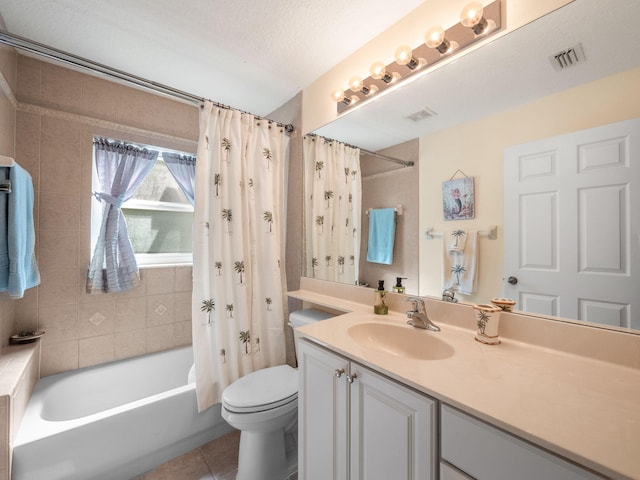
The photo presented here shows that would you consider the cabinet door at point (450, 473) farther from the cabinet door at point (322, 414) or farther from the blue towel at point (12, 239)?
the blue towel at point (12, 239)

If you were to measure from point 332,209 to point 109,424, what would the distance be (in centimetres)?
168

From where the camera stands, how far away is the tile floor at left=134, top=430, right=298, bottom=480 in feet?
4.66

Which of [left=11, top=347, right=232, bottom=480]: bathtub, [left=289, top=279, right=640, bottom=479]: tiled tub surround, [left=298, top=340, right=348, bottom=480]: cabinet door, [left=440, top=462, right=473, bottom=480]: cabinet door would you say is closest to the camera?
[left=289, top=279, right=640, bottom=479]: tiled tub surround

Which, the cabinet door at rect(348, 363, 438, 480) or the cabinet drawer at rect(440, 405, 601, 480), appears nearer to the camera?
the cabinet drawer at rect(440, 405, 601, 480)

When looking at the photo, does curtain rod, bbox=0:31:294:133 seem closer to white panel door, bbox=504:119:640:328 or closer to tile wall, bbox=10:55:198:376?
tile wall, bbox=10:55:198:376

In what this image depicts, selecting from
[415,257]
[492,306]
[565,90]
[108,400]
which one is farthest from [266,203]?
[108,400]

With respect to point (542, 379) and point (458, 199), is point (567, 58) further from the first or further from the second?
point (542, 379)

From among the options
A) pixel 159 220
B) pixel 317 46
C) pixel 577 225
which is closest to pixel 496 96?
pixel 577 225

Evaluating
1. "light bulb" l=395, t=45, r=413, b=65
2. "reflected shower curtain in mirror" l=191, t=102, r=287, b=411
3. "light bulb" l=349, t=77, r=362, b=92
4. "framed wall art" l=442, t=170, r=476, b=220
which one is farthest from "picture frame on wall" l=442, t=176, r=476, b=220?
"reflected shower curtain in mirror" l=191, t=102, r=287, b=411

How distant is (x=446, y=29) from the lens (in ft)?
3.68

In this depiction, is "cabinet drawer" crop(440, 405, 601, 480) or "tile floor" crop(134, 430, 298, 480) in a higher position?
"cabinet drawer" crop(440, 405, 601, 480)

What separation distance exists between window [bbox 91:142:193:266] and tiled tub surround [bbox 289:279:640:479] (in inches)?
67.3

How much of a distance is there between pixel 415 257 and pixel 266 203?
1.06m

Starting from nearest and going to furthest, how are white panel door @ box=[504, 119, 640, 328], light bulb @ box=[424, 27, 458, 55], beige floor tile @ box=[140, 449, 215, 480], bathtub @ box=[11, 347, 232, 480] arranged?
1. white panel door @ box=[504, 119, 640, 328]
2. light bulb @ box=[424, 27, 458, 55]
3. bathtub @ box=[11, 347, 232, 480]
4. beige floor tile @ box=[140, 449, 215, 480]
